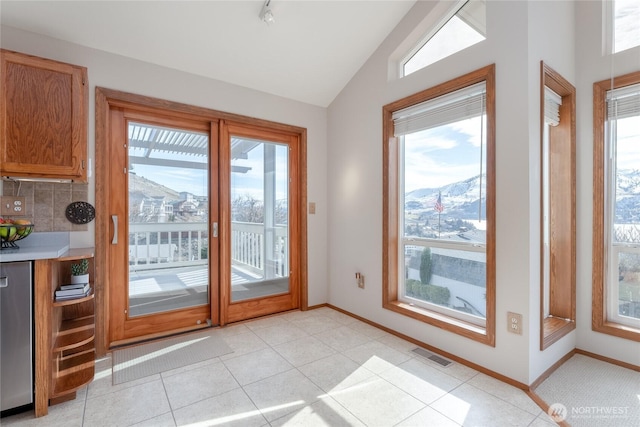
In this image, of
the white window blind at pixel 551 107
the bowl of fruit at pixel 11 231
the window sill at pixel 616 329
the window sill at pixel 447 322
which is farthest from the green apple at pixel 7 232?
the window sill at pixel 616 329

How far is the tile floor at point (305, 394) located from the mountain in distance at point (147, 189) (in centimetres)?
145

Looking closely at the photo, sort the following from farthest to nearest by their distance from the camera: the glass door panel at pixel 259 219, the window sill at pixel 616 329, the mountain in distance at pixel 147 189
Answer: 1. the glass door panel at pixel 259 219
2. the mountain in distance at pixel 147 189
3. the window sill at pixel 616 329

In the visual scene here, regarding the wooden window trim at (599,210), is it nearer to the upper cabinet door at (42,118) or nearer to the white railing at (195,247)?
the white railing at (195,247)

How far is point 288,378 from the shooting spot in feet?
7.11

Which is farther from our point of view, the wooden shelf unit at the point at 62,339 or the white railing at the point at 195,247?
the white railing at the point at 195,247

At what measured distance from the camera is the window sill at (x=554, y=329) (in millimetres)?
2187

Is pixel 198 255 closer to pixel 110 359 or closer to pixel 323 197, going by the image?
pixel 110 359

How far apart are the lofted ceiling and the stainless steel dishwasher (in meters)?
1.82

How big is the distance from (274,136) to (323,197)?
0.97m

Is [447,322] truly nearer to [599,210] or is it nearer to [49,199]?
[599,210]

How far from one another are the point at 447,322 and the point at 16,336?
→ 9.59 ft

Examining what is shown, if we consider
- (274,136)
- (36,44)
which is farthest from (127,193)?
(274,136)

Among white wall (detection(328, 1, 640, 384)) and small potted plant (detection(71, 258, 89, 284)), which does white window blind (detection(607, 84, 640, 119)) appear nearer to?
white wall (detection(328, 1, 640, 384))

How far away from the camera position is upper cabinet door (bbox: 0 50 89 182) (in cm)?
194
